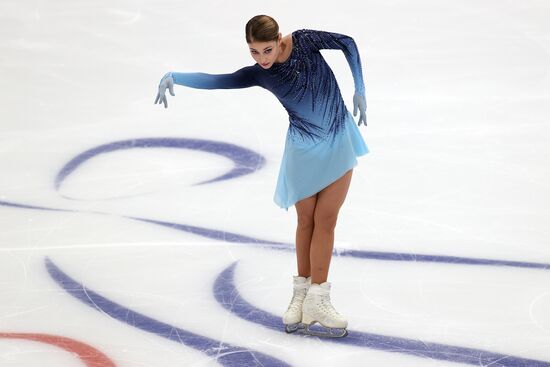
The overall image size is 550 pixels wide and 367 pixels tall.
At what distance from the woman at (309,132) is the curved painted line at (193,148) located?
1638 mm

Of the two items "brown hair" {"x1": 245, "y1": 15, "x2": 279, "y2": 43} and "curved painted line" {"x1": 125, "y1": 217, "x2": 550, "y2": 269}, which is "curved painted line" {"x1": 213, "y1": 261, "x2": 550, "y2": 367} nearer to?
"curved painted line" {"x1": 125, "y1": 217, "x2": 550, "y2": 269}

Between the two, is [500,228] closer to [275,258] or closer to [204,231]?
[275,258]

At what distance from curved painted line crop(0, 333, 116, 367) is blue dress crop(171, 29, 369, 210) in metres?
0.98

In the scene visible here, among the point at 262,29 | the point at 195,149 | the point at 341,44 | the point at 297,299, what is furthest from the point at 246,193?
the point at 262,29

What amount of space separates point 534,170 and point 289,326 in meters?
2.13

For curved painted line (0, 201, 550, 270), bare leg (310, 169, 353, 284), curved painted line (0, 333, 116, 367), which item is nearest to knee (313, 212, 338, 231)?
bare leg (310, 169, 353, 284)

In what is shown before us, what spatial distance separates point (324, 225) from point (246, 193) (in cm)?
145

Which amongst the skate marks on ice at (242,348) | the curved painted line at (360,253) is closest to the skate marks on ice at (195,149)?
the curved painted line at (360,253)

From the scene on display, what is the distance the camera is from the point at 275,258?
509cm

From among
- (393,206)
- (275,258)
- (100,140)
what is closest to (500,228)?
(393,206)

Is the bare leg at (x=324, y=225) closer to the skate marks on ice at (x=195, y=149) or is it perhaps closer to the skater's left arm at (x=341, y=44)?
the skater's left arm at (x=341, y=44)

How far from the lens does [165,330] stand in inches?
175

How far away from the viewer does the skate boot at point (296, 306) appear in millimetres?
4406

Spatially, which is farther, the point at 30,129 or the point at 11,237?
the point at 30,129
